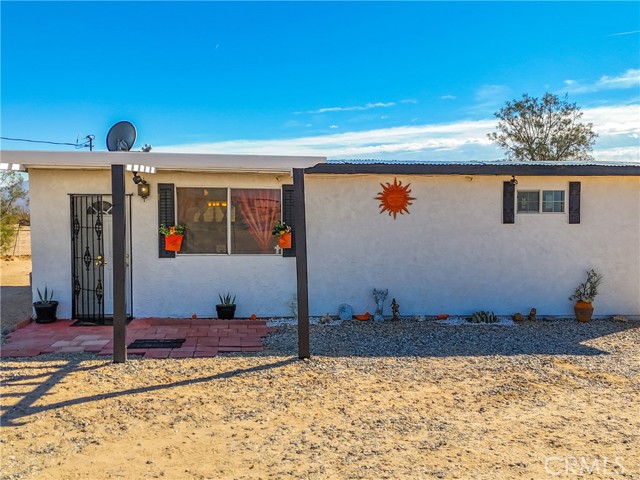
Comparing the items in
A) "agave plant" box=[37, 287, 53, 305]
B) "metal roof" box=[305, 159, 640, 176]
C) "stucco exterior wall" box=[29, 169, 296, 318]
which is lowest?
"agave plant" box=[37, 287, 53, 305]

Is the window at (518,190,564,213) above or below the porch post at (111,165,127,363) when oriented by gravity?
above

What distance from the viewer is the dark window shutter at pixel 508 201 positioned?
8.89 metres

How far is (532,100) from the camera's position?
25.3 m

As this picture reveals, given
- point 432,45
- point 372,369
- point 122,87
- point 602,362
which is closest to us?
point 372,369

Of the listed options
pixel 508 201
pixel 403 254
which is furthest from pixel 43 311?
pixel 508 201

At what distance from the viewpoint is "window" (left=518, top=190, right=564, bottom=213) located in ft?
29.6

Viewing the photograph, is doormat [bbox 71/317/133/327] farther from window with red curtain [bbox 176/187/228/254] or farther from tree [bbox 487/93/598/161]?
tree [bbox 487/93/598/161]

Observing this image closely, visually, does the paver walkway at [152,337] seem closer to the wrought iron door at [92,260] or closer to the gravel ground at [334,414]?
the gravel ground at [334,414]

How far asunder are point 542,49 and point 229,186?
9982 millimetres

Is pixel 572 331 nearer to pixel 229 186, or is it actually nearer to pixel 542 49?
pixel 229 186

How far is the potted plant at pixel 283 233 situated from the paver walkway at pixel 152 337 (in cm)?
125

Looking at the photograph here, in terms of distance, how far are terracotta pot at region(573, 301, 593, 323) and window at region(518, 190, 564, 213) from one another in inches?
61.6

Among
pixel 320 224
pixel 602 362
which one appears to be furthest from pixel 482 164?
pixel 602 362

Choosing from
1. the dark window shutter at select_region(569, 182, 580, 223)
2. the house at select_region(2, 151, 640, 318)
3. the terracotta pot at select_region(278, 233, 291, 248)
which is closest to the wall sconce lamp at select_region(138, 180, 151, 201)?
the house at select_region(2, 151, 640, 318)
